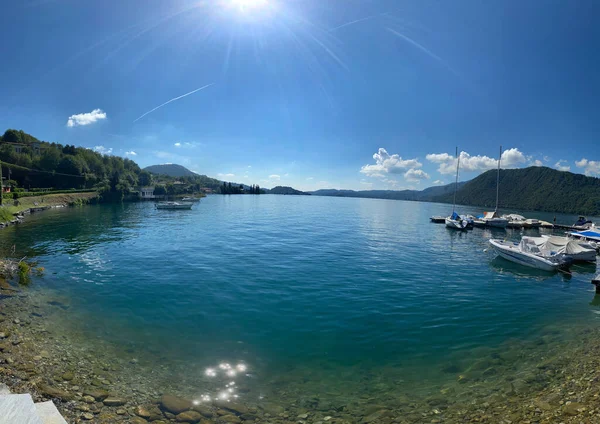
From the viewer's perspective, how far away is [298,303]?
50.7 feet

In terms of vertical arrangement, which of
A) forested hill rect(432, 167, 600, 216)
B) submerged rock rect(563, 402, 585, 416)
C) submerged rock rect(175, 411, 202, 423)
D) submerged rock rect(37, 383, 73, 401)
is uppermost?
forested hill rect(432, 167, 600, 216)

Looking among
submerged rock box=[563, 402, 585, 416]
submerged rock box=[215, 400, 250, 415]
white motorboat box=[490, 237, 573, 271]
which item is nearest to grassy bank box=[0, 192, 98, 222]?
submerged rock box=[215, 400, 250, 415]

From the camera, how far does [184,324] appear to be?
41.2 ft

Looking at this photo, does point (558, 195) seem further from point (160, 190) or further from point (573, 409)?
point (160, 190)

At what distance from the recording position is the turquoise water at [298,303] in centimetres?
1066

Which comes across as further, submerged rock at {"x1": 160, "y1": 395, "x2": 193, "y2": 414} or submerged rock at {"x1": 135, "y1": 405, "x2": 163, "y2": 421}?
submerged rock at {"x1": 160, "y1": 395, "x2": 193, "y2": 414}

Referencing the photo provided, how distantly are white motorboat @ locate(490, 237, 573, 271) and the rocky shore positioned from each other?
64.5ft

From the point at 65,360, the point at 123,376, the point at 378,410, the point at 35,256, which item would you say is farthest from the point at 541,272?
the point at 35,256

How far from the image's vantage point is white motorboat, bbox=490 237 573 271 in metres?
26.7

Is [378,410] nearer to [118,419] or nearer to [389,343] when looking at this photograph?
[389,343]

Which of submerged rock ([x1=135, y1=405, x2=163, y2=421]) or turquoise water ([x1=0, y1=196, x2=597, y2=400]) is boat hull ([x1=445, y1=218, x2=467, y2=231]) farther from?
submerged rock ([x1=135, y1=405, x2=163, y2=421])

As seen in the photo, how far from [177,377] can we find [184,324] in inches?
156

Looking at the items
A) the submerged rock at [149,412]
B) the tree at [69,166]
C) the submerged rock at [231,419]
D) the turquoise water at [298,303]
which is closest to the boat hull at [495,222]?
the turquoise water at [298,303]

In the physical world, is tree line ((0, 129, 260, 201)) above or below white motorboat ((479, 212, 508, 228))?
above
